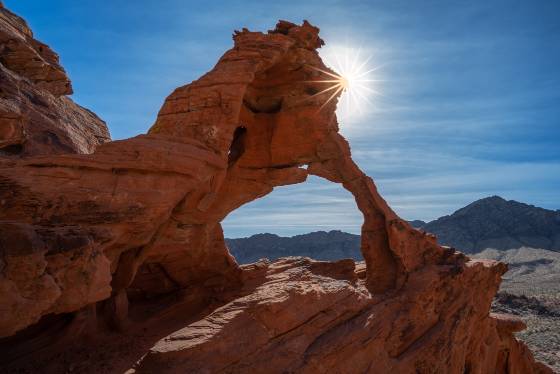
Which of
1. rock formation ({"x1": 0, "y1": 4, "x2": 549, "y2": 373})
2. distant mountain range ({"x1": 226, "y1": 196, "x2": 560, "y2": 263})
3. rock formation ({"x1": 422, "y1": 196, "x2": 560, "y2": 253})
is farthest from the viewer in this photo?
distant mountain range ({"x1": 226, "y1": 196, "x2": 560, "y2": 263})

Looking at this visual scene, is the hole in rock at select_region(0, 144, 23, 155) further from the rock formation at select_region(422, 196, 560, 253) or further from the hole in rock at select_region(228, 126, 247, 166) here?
the rock formation at select_region(422, 196, 560, 253)

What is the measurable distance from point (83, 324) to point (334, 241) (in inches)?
4331

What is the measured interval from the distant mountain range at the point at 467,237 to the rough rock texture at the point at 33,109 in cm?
9127

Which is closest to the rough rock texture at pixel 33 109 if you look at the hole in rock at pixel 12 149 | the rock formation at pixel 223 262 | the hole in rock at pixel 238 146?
the hole in rock at pixel 12 149

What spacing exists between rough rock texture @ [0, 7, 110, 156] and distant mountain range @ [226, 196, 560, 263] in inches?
3593

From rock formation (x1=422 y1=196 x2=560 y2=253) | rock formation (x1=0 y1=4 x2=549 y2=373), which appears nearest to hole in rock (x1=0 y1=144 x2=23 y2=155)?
rock formation (x1=0 y1=4 x2=549 y2=373)

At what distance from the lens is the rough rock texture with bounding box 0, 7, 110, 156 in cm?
1100

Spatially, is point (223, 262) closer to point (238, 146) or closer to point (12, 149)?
point (238, 146)

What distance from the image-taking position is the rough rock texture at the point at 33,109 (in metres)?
11.0

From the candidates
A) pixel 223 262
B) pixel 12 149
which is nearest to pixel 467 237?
pixel 223 262

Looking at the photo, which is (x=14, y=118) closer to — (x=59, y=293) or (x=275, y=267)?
(x=59, y=293)

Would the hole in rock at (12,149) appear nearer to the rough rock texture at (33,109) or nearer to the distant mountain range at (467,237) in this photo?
the rough rock texture at (33,109)

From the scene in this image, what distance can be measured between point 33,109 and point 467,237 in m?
122

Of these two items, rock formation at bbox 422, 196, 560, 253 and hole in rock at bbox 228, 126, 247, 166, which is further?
rock formation at bbox 422, 196, 560, 253
